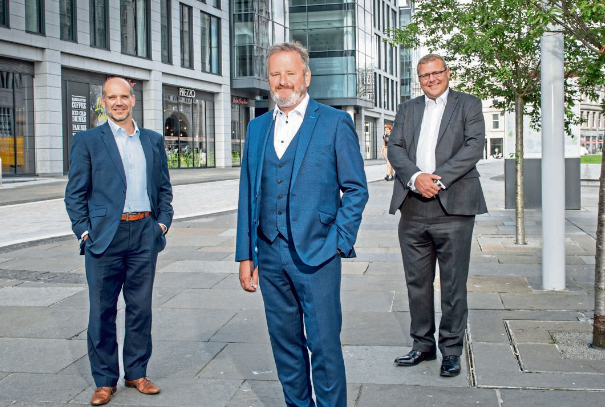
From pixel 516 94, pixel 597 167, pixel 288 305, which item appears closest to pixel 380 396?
pixel 288 305

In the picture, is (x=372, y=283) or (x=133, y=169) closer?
(x=133, y=169)

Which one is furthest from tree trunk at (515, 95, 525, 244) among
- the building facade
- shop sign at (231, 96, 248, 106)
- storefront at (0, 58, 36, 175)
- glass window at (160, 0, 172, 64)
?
shop sign at (231, 96, 248, 106)

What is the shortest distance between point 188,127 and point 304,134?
122 ft

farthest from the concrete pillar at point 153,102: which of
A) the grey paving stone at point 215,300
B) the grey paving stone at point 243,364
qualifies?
the grey paving stone at point 243,364

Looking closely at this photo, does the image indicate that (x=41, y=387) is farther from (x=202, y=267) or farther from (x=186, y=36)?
(x=186, y=36)

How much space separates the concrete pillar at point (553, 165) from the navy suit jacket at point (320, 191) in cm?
418

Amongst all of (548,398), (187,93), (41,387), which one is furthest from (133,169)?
(187,93)

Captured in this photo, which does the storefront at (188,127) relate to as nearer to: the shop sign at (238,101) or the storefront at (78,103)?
the shop sign at (238,101)

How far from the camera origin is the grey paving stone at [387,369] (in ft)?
14.5

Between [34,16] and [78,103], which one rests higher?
[34,16]

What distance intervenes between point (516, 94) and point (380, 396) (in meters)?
7.57

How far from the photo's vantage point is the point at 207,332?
570 centimetres

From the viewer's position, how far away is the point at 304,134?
3268 mm

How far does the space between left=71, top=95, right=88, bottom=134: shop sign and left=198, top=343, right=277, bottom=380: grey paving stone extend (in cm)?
2606
